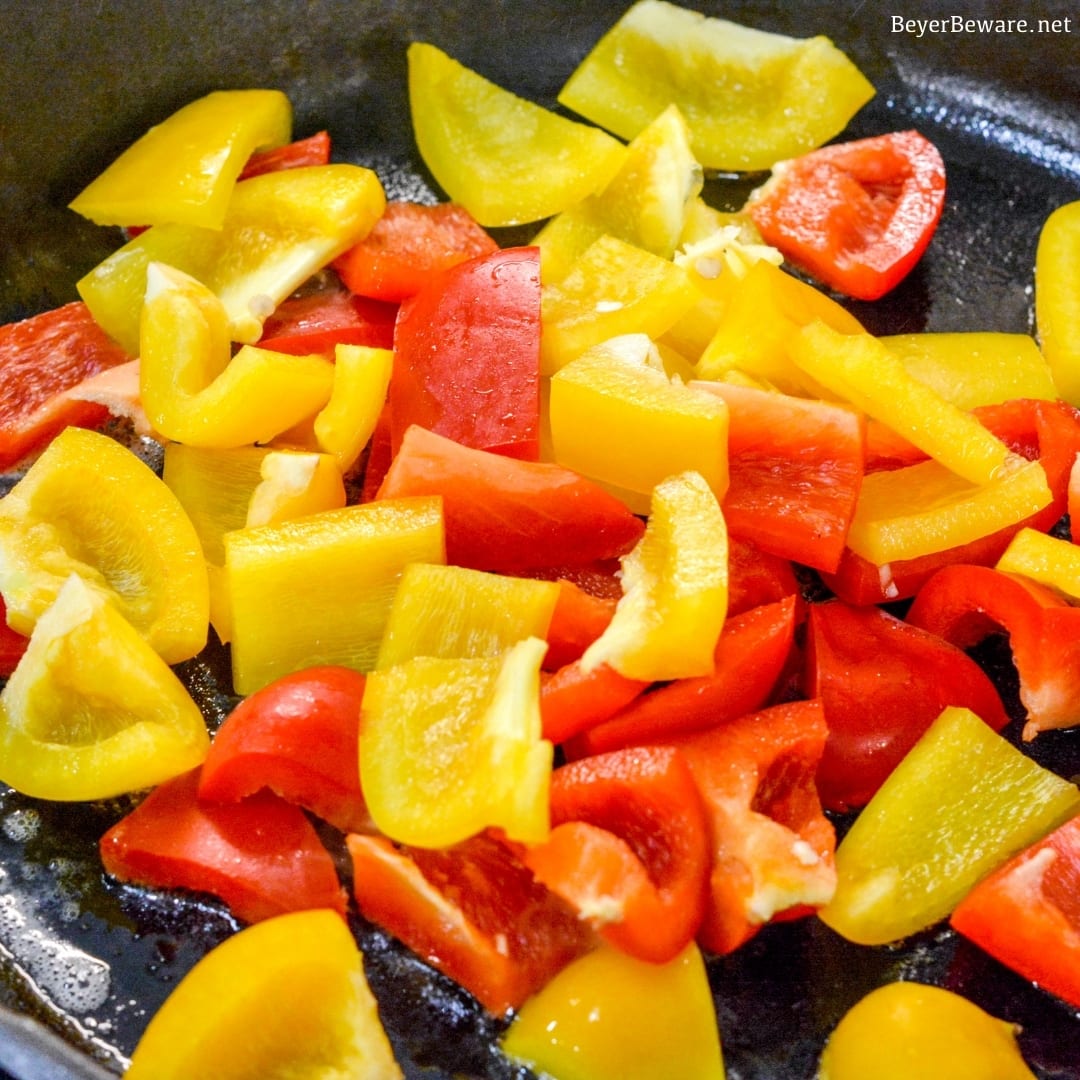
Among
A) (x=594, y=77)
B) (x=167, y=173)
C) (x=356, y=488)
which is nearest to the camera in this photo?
(x=356, y=488)

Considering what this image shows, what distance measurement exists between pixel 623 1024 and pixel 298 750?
1.44ft

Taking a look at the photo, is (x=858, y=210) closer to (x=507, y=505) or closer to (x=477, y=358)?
(x=477, y=358)

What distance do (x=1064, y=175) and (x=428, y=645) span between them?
1.55 meters

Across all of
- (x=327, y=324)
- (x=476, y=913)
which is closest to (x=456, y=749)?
(x=476, y=913)

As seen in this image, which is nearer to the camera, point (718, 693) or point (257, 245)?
point (718, 693)

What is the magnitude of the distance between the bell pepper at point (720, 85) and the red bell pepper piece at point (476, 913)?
1.35m

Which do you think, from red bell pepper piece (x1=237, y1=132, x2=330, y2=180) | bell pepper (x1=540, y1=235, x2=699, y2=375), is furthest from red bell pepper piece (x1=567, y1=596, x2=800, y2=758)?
red bell pepper piece (x1=237, y1=132, x2=330, y2=180)

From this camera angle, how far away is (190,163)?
73.4 inches

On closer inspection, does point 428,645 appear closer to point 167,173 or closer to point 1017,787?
point 1017,787

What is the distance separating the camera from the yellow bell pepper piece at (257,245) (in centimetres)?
179

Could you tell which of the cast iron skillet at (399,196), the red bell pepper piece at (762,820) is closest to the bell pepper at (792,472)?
the red bell pepper piece at (762,820)

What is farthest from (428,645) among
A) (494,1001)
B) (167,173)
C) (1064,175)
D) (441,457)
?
(1064,175)

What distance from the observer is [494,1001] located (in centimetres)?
126

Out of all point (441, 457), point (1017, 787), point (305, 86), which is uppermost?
point (305, 86)
